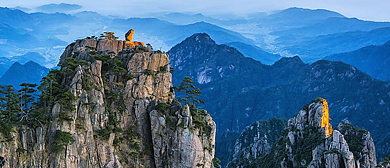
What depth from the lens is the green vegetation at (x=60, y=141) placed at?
157ft

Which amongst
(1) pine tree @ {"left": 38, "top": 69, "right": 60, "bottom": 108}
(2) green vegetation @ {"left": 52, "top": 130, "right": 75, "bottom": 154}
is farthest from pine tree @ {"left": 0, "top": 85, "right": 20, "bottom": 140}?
(2) green vegetation @ {"left": 52, "top": 130, "right": 75, "bottom": 154}

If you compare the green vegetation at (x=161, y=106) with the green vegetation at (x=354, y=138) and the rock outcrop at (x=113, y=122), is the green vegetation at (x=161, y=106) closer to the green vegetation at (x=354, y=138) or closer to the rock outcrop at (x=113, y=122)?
the rock outcrop at (x=113, y=122)

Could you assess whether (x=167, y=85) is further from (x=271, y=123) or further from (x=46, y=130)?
(x=271, y=123)

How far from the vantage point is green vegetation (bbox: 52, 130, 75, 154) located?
157 ft

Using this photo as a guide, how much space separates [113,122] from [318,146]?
42520mm

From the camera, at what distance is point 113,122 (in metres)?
53.2

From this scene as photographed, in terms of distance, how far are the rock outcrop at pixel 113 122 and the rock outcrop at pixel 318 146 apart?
93.1 feet

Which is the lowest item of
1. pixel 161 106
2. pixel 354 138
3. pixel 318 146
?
pixel 161 106

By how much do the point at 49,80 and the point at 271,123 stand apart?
11582cm

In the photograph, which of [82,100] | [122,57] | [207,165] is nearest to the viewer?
[82,100]

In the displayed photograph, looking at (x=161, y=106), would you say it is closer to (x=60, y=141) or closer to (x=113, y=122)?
(x=113, y=122)

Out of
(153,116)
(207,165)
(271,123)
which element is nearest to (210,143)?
(207,165)

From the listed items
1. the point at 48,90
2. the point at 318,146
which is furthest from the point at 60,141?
the point at 318,146

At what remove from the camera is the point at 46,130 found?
48.6 meters
